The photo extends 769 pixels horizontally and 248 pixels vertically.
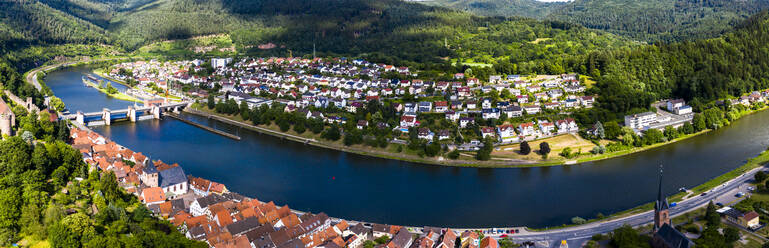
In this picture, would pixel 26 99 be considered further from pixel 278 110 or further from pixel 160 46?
pixel 160 46

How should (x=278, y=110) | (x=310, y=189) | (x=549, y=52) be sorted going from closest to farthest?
(x=310, y=189)
(x=278, y=110)
(x=549, y=52)

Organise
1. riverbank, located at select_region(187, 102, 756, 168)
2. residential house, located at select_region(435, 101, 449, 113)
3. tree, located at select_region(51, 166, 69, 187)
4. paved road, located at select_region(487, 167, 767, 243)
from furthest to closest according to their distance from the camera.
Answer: residential house, located at select_region(435, 101, 449, 113)
riverbank, located at select_region(187, 102, 756, 168)
tree, located at select_region(51, 166, 69, 187)
paved road, located at select_region(487, 167, 767, 243)

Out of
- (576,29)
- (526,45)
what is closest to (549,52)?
(526,45)

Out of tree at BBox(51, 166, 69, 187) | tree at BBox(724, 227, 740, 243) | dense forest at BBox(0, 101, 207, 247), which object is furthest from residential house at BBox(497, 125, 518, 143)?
tree at BBox(51, 166, 69, 187)

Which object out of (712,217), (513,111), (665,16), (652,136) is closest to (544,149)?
(513,111)

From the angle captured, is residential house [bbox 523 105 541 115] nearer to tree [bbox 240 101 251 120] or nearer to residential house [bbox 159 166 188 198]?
tree [bbox 240 101 251 120]

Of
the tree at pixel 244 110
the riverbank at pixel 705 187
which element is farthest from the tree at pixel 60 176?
the tree at pixel 244 110

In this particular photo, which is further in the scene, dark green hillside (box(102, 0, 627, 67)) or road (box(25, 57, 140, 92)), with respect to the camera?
dark green hillside (box(102, 0, 627, 67))
